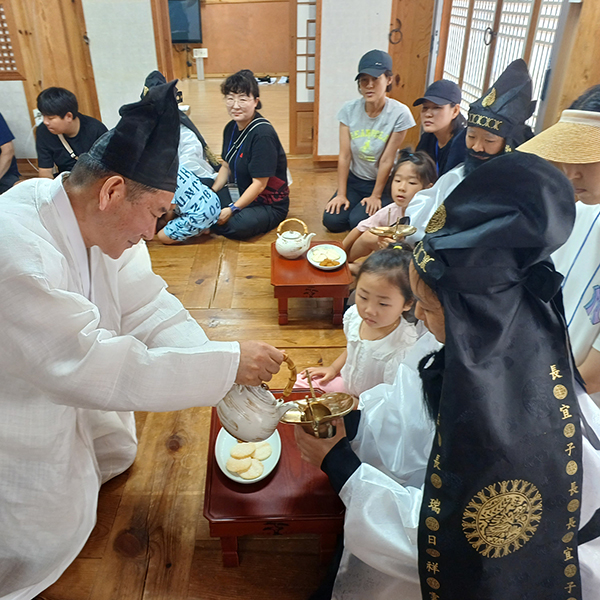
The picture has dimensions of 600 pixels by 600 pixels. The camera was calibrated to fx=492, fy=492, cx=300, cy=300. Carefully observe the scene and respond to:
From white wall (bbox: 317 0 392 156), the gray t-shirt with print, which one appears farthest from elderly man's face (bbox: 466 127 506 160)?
white wall (bbox: 317 0 392 156)

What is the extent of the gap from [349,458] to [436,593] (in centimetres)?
38

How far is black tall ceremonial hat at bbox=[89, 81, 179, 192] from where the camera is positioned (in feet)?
4.30

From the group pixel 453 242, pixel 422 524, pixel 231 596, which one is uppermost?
pixel 453 242

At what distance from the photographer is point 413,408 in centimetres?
149

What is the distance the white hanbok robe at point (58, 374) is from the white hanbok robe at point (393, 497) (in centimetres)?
48

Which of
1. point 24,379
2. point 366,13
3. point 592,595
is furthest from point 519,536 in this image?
point 366,13

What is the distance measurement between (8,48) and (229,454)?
5162 millimetres

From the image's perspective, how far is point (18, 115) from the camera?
512cm

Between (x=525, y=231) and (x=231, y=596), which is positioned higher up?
(x=525, y=231)

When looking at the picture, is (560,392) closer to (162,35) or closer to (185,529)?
(185,529)

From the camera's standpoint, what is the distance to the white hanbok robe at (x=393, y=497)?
3.77 feet

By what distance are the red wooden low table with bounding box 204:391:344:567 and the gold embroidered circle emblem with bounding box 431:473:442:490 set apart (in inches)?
21.8

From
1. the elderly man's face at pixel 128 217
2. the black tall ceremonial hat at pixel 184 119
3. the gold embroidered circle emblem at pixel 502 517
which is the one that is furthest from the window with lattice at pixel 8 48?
the gold embroidered circle emblem at pixel 502 517

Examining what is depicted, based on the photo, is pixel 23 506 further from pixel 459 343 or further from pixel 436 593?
pixel 459 343
